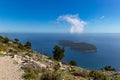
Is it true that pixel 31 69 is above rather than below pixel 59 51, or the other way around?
above

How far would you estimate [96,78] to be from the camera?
1525cm

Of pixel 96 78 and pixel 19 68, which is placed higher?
pixel 19 68

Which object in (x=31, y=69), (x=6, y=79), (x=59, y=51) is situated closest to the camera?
(x=6, y=79)

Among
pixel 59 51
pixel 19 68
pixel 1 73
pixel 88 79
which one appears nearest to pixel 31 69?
pixel 19 68

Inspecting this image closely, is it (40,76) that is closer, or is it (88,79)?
(40,76)

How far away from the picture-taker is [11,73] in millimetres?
12531

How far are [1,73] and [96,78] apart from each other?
8.05 metres

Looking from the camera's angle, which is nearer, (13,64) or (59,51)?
(13,64)

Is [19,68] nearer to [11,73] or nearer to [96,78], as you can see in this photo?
[11,73]

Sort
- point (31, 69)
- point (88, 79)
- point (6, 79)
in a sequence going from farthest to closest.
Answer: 1. point (88, 79)
2. point (31, 69)
3. point (6, 79)

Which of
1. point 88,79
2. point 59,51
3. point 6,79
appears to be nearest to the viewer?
point 6,79

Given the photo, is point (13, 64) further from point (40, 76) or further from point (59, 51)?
point (59, 51)

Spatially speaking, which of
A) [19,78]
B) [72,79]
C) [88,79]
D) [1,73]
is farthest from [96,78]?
[1,73]

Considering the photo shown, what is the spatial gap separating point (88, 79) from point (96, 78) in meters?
0.84
